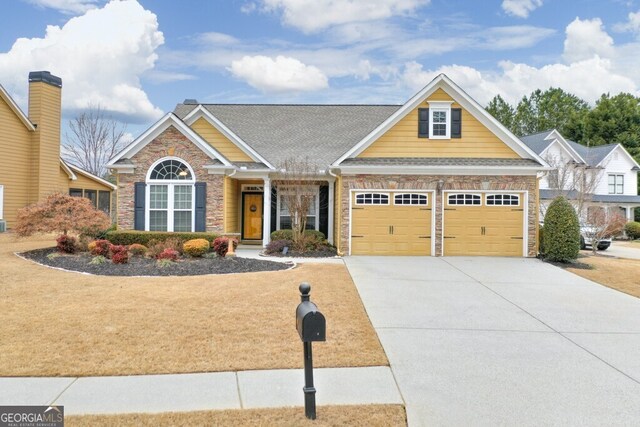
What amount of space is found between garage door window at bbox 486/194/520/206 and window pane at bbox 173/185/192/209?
1071 cm

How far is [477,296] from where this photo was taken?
9.30 m

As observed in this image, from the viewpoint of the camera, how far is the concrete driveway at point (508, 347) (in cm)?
430

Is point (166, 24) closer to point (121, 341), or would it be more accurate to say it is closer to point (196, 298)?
point (196, 298)

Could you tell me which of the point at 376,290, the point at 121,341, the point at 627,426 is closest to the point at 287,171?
the point at 376,290

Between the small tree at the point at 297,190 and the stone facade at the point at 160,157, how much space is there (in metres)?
2.40

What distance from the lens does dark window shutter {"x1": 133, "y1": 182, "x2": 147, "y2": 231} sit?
15.9 metres

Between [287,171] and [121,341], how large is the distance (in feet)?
35.7

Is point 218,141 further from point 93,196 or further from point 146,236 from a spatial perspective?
point 93,196

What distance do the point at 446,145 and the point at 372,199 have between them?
11.1 ft

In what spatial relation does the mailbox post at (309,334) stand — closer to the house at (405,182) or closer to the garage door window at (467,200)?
the house at (405,182)

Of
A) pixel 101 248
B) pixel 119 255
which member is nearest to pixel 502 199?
pixel 119 255

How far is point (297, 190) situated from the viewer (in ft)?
53.4

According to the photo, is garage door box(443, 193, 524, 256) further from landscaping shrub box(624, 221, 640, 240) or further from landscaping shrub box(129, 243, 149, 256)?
landscaping shrub box(624, 221, 640, 240)

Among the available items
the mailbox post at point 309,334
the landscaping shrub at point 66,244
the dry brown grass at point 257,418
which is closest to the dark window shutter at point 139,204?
the landscaping shrub at point 66,244
